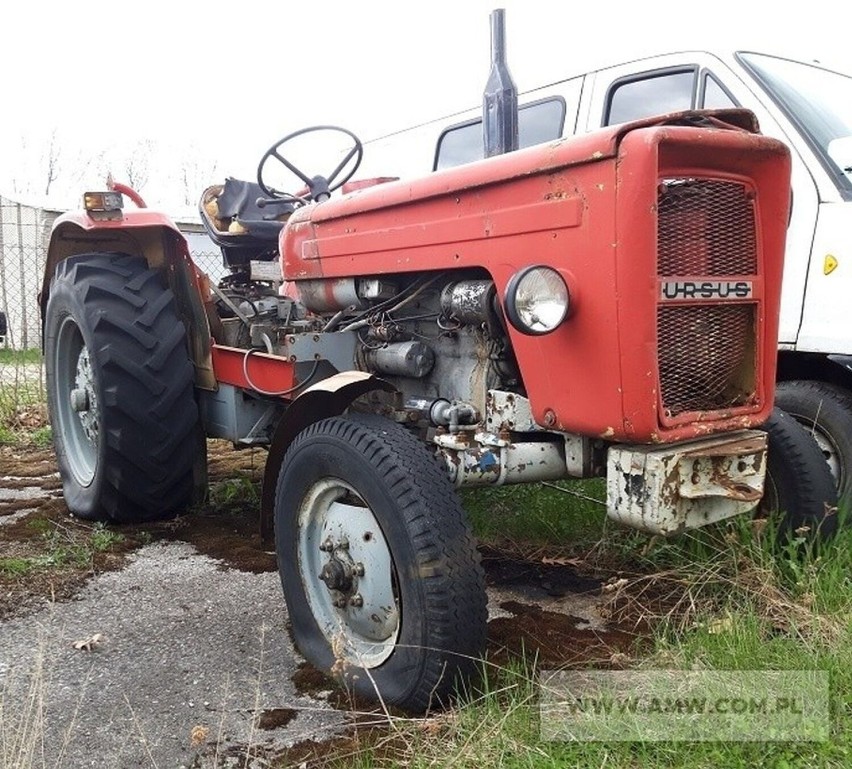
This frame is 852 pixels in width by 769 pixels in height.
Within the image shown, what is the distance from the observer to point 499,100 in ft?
9.05

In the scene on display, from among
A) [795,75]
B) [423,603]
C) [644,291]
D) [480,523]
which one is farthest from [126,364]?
[795,75]

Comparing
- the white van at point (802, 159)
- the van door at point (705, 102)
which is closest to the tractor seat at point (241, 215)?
the white van at point (802, 159)

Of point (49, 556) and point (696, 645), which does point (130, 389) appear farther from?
point (696, 645)

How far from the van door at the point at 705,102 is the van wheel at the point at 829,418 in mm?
210

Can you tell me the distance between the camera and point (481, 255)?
94.7 inches

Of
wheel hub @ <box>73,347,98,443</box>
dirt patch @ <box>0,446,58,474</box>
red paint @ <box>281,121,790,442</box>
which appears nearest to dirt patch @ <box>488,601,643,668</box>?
red paint @ <box>281,121,790,442</box>

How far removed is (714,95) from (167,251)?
2455 millimetres

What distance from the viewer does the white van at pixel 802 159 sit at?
3150 mm

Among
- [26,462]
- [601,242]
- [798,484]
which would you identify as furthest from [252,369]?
[26,462]

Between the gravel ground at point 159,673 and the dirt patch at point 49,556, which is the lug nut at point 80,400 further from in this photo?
the gravel ground at point 159,673

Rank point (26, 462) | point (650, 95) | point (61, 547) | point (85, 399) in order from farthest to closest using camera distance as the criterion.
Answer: point (26, 462) → point (85, 399) → point (650, 95) → point (61, 547)

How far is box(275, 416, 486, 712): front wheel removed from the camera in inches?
80.5

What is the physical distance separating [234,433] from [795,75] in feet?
9.31

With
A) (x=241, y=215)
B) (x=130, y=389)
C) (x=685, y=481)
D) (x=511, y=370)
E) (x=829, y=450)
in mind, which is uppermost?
(x=241, y=215)
